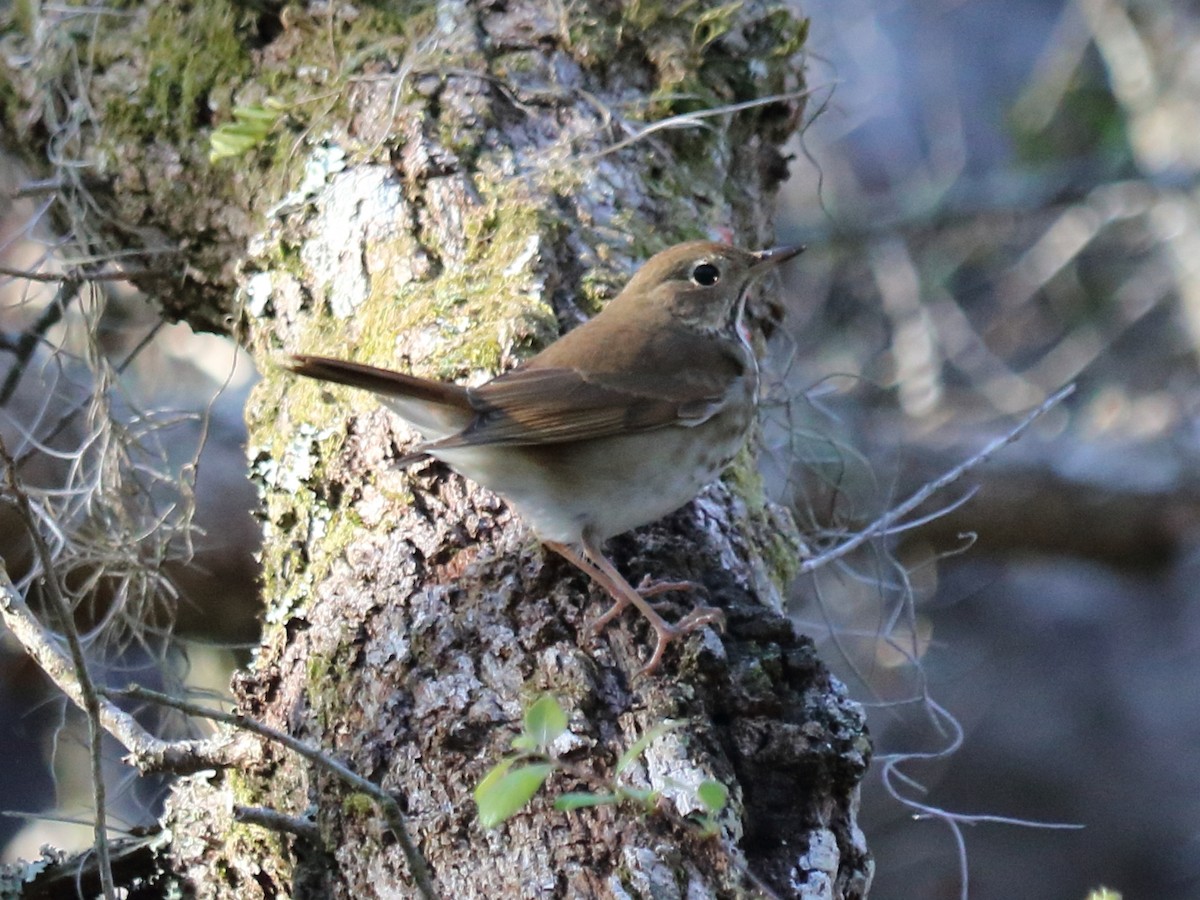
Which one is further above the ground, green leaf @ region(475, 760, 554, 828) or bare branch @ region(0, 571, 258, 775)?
bare branch @ region(0, 571, 258, 775)

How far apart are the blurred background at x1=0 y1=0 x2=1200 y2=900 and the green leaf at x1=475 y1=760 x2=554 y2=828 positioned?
3664 millimetres

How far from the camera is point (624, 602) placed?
2.65 metres

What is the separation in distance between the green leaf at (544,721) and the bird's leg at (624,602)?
0.48m

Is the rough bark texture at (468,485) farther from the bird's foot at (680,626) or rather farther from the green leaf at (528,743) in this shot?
the green leaf at (528,743)

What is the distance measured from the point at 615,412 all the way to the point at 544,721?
1255 millimetres

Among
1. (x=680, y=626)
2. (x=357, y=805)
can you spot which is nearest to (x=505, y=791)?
(x=357, y=805)

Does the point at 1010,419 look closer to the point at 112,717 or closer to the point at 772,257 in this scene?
the point at 772,257

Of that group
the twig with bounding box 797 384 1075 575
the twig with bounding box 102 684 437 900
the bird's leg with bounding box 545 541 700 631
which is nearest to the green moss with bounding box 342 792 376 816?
the twig with bounding box 102 684 437 900

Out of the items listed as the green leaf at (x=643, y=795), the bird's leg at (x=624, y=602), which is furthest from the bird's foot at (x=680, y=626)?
the green leaf at (x=643, y=795)

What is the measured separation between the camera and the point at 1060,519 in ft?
21.0

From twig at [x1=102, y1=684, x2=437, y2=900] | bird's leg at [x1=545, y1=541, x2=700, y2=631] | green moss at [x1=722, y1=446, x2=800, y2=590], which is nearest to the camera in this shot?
twig at [x1=102, y1=684, x2=437, y2=900]

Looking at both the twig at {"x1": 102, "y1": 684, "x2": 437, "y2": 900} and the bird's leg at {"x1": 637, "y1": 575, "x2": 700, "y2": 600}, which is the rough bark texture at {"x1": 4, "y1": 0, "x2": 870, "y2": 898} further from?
the twig at {"x1": 102, "y1": 684, "x2": 437, "y2": 900}

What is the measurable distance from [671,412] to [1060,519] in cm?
383

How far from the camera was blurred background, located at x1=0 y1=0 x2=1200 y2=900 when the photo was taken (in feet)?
20.8
